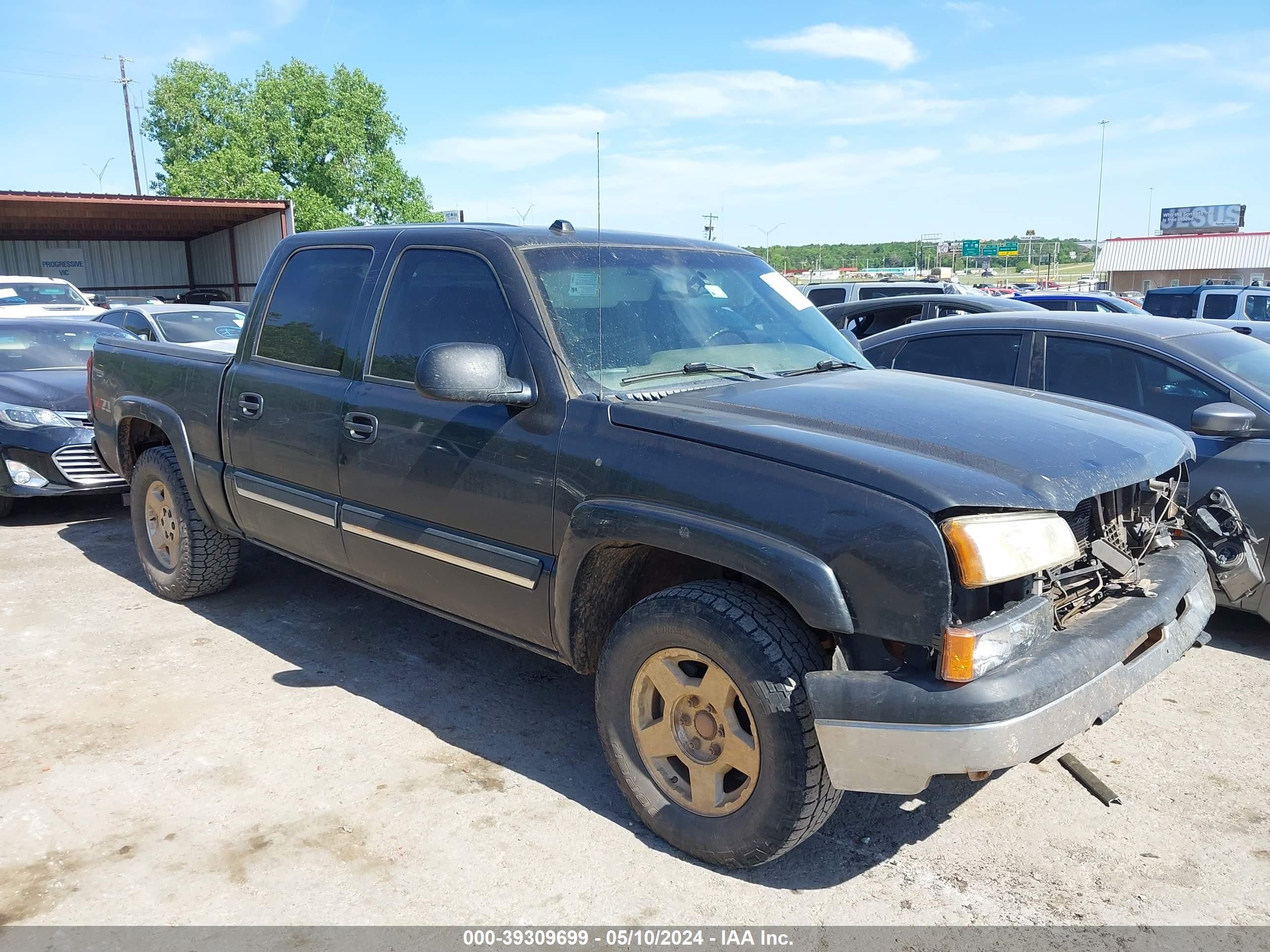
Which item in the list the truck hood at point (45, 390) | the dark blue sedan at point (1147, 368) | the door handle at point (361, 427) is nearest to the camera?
the door handle at point (361, 427)

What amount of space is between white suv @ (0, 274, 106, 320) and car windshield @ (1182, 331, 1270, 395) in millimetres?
13765

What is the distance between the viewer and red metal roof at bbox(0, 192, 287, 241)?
22969 millimetres

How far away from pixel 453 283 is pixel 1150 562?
2.68m

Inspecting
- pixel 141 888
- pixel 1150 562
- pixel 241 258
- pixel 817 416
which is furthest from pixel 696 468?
pixel 241 258

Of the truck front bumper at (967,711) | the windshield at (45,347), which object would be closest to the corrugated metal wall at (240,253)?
the windshield at (45,347)

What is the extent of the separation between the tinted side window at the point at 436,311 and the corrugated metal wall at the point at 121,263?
30.7 metres

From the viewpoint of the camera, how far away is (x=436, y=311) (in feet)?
12.3

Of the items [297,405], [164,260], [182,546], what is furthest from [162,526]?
[164,260]

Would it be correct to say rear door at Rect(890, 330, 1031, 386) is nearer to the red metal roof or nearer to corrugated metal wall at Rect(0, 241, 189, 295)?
the red metal roof

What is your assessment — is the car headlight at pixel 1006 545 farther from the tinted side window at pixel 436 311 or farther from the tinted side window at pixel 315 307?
the tinted side window at pixel 315 307

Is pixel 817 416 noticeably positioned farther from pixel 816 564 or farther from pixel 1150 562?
pixel 1150 562

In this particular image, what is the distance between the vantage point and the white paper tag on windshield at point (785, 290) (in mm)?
4180

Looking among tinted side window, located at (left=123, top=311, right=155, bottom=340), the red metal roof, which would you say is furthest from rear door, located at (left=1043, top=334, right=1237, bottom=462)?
the red metal roof

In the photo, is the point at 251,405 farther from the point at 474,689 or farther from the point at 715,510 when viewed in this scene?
the point at 715,510
